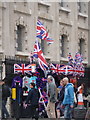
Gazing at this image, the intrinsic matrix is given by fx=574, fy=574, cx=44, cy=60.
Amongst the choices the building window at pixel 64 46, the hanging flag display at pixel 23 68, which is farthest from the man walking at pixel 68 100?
the building window at pixel 64 46

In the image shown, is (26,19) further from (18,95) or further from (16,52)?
(18,95)

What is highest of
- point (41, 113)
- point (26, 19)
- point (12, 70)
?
point (26, 19)

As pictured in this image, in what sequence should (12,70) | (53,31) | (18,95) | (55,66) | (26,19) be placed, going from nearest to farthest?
(18,95) → (12,70) → (55,66) → (26,19) → (53,31)

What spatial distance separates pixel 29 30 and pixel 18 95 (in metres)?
9.62

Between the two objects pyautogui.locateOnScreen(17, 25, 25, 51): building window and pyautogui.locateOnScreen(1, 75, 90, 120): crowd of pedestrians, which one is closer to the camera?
pyautogui.locateOnScreen(1, 75, 90, 120): crowd of pedestrians

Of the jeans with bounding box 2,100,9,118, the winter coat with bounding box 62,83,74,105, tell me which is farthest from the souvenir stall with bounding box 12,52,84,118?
the winter coat with bounding box 62,83,74,105

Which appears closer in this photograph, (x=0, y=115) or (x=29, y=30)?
(x=0, y=115)

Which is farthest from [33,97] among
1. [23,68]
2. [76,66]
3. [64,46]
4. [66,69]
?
[64,46]

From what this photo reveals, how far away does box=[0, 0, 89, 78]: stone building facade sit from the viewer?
32938 millimetres

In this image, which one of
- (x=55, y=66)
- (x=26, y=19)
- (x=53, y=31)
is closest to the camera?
(x=55, y=66)

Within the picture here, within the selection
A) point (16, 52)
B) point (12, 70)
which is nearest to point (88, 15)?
point (16, 52)

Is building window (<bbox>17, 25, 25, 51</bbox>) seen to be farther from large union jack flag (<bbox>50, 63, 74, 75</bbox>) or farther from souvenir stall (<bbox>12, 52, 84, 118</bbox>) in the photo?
souvenir stall (<bbox>12, 52, 84, 118</bbox>)

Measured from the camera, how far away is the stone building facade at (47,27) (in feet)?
108

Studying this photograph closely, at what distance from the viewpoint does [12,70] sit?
28.5 metres
